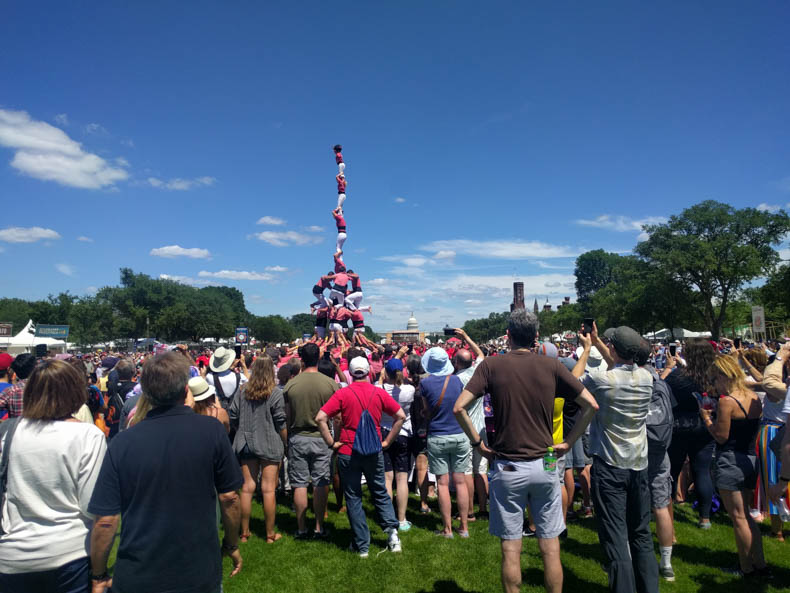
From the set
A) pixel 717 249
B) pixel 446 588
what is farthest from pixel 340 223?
pixel 717 249

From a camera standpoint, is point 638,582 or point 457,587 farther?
point 457,587

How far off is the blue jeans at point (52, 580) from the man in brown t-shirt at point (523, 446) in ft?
7.97

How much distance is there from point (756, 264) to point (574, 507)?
3598 centimetres

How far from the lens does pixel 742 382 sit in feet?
14.1

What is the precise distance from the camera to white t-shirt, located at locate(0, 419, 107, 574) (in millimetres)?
2459

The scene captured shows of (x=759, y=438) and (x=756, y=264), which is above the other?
(x=756, y=264)

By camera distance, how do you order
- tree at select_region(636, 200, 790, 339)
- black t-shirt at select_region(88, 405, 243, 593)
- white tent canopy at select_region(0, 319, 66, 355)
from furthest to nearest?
tree at select_region(636, 200, 790, 339) < white tent canopy at select_region(0, 319, 66, 355) < black t-shirt at select_region(88, 405, 243, 593)

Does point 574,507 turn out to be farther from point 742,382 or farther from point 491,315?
point 491,315

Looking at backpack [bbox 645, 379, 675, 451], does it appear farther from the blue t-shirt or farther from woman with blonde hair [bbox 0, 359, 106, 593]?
woman with blonde hair [bbox 0, 359, 106, 593]

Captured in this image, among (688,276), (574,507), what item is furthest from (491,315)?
(574,507)

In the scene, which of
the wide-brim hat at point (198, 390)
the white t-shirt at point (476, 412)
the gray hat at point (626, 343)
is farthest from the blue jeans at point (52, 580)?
the gray hat at point (626, 343)

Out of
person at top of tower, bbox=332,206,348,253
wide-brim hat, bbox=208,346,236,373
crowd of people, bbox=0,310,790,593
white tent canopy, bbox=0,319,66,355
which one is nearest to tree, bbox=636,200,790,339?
person at top of tower, bbox=332,206,348,253

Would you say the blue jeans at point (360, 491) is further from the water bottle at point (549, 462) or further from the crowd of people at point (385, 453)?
the water bottle at point (549, 462)

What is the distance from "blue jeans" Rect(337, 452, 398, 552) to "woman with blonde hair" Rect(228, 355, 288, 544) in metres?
0.78
